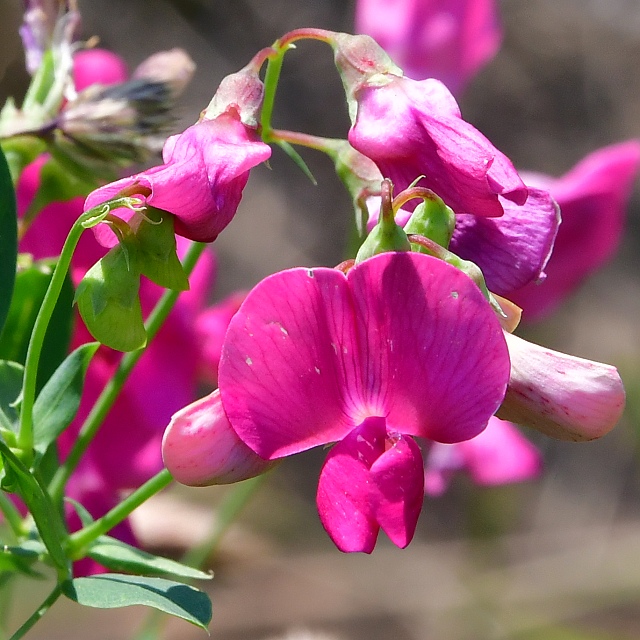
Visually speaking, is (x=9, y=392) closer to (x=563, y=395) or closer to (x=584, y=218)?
(x=563, y=395)

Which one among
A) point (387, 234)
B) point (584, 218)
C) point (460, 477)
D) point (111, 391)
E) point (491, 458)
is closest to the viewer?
point (387, 234)

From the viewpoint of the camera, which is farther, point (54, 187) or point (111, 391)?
point (54, 187)

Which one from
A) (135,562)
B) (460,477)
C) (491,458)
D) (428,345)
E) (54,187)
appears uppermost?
(428,345)

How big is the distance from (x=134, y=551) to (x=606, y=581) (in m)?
2.82

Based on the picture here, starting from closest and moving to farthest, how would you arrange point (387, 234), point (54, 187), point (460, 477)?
point (387, 234) < point (54, 187) < point (460, 477)

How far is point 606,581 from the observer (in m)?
3.20

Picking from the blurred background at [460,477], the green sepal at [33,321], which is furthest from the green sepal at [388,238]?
the blurred background at [460,477]

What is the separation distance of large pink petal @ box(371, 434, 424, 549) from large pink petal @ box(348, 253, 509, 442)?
1.1 inches

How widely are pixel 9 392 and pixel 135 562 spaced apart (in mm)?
143

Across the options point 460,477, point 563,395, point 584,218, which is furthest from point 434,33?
point 460,477

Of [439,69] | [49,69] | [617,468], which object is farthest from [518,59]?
[49,69]

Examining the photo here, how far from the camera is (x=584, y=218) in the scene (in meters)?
1.09

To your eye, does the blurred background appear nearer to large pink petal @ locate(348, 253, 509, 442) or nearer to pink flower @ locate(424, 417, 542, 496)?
pink flower @ locate(424, 417, 542, 496)

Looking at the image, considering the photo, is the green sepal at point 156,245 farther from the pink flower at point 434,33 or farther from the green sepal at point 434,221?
the pink flower at point 434,33
